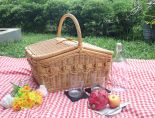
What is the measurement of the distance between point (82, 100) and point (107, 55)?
512 mm

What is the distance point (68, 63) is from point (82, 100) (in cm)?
35

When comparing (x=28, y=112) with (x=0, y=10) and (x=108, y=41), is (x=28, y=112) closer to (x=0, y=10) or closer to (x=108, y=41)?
(x=108, y=41)

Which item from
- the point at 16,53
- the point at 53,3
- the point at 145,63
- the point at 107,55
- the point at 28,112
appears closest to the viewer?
the point at 28,112

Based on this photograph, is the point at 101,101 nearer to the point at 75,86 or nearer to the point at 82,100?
the point at 82,100

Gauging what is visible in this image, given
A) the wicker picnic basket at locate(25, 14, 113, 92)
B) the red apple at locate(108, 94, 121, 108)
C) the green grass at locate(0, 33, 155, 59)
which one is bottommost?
the green grass at locate(0, 33, 155, 59)

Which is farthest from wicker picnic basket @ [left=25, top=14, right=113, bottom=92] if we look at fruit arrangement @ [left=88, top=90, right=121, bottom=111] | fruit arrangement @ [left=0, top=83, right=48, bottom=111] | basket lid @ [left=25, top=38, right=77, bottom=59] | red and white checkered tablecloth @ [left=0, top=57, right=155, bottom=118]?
fruit arrangement @ [left=88, top=90, right=121, bottom=111]

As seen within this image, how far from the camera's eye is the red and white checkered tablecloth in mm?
2510

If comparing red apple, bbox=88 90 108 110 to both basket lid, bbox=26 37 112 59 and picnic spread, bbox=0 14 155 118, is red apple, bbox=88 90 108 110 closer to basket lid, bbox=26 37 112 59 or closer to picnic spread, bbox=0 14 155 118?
picnic spread, bbox=0 14 155 118

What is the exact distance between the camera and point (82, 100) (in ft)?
9.12

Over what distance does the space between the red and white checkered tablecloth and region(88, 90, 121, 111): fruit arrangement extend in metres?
0.06

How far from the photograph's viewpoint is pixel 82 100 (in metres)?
2.78

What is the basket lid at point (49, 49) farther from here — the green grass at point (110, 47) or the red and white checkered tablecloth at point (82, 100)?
the green grass at point (110, 47)

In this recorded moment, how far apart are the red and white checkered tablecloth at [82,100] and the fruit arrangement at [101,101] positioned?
0.06 m

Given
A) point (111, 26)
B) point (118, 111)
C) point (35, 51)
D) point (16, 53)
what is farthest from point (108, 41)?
point (118, 111)
